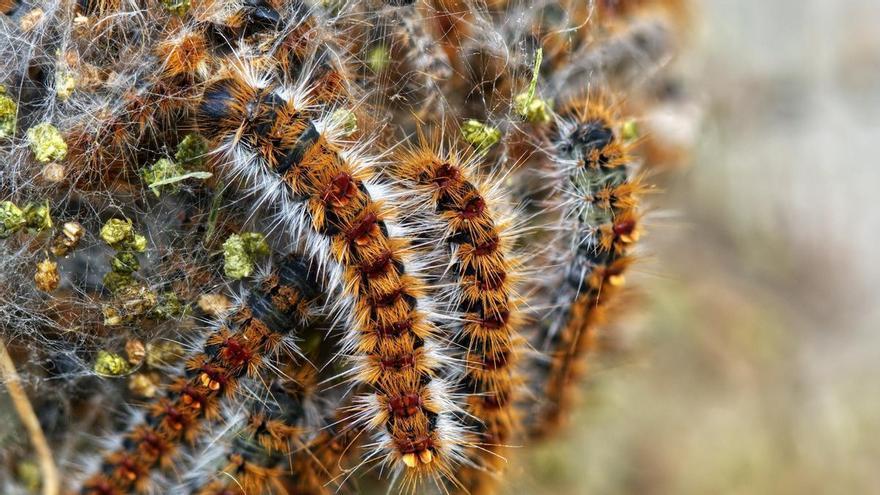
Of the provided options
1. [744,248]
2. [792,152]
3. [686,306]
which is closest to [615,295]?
[686,306]

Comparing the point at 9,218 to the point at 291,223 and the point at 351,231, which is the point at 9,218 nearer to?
the point at 291,223

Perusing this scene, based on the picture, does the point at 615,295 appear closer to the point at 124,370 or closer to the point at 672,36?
the point at 672,36

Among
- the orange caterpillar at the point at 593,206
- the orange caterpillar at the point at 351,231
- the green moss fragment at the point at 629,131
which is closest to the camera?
the orange caterpillar at the point at 351,231

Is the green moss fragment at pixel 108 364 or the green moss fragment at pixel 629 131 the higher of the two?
the green moss fragment at pixel 629 131

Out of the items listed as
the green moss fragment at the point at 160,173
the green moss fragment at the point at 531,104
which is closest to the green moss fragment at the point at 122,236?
the green moss fragment at the point at 160,173

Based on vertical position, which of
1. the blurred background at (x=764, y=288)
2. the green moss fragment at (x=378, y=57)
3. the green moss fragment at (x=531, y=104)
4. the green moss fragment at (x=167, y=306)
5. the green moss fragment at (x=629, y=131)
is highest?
the green moss fragment at (x=378, y=57)

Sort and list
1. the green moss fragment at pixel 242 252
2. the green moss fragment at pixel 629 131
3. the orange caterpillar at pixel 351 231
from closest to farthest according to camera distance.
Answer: the orange caterpillar at pixel 351 231
the green moss fragment at pixel 242 252
the green moss fragment at pixel 629 131

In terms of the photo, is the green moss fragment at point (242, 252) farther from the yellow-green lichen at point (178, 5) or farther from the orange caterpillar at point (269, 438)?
the yellow-green lichen at point (178, 5)
